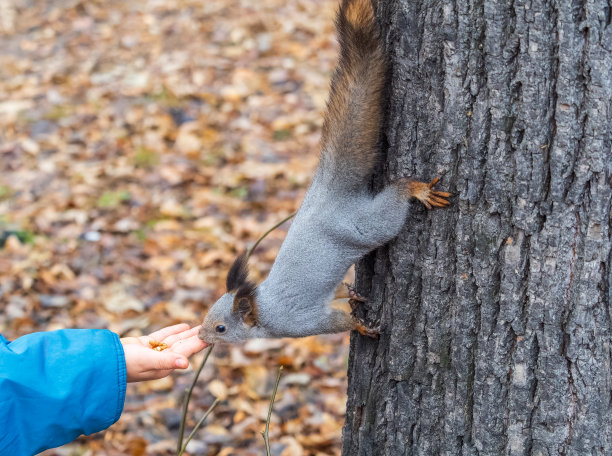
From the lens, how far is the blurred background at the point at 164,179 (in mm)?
2717

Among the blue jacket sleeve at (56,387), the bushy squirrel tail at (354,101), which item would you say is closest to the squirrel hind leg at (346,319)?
the bushy squirrel tail at (354,101)

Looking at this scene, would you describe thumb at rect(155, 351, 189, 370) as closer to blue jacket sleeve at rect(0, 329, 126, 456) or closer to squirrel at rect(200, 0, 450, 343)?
blue jacket sleeve at rect(0, 329, 126, 456)

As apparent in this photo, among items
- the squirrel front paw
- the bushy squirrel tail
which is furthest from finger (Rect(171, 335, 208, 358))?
the squirrel front paw

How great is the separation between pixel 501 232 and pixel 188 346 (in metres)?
0.95

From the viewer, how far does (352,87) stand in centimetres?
160

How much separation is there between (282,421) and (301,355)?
0.38 meters

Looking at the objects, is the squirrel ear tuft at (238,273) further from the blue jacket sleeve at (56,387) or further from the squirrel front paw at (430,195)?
the squirrel front paw at (430,195)

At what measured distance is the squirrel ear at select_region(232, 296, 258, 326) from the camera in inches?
75.6

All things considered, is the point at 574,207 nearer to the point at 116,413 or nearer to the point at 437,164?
the point at 437,164

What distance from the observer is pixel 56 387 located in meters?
1.57

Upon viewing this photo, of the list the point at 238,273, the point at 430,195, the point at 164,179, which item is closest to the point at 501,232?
the point at 430,195

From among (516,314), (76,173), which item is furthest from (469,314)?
(76,173)

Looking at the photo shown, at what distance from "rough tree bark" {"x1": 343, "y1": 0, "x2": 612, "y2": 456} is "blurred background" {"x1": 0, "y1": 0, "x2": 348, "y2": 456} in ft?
3.52

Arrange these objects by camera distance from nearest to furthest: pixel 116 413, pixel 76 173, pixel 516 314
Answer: pixel 516 314 → pixel 116 413 → pixel 76 173
